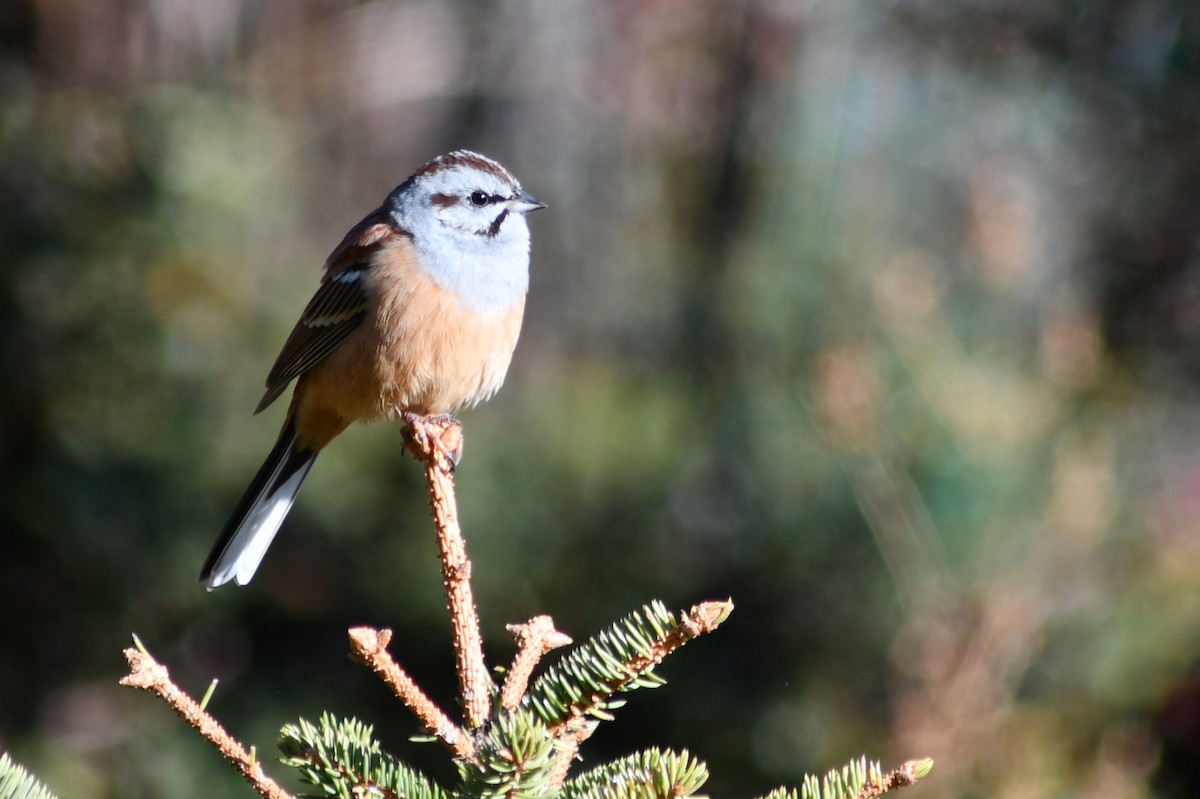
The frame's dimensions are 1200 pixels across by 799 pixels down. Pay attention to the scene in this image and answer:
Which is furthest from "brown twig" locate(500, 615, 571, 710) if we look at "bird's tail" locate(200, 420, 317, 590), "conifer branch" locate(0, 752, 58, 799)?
"bird's tail" locate(200, 420, 317, 590)

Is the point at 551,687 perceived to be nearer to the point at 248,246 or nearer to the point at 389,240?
the point at 389,240

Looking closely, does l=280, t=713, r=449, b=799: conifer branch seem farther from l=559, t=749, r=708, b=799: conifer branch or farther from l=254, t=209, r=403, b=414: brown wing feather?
l=254, t=209, r=403, b=414: brown wing feather

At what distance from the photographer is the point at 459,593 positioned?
5.33ft

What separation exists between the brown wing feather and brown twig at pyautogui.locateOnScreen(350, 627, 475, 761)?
7.09ft

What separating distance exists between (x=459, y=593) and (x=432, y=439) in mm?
503

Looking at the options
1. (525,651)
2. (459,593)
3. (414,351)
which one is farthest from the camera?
(414,351)

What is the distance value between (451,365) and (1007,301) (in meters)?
2.21

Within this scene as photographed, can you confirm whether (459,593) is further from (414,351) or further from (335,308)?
(335,308)

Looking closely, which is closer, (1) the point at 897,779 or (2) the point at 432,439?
(1) the point at 897,779

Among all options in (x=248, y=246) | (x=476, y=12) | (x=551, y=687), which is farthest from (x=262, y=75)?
(x=551, y=687)

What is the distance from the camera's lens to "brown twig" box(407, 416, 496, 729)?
150 centimetres

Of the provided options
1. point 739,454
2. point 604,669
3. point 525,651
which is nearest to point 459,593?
point 525,651

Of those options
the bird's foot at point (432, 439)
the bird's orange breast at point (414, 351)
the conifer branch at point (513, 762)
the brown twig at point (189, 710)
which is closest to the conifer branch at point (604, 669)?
the conifer branch at point (513, 762)

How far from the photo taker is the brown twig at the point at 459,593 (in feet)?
4.91
